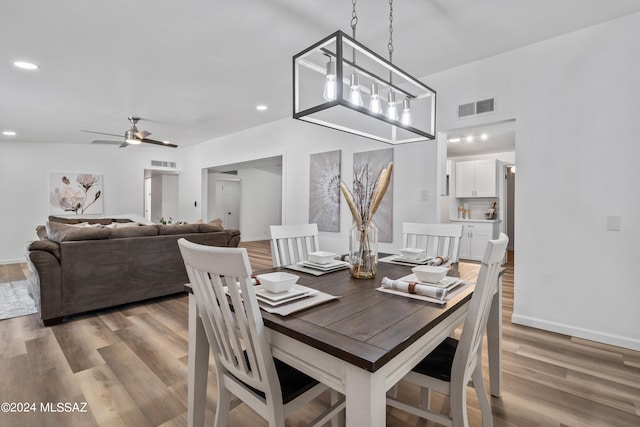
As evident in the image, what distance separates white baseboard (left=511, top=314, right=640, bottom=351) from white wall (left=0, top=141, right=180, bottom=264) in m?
7.87

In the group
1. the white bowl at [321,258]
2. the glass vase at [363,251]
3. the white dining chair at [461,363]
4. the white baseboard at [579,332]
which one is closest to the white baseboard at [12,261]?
the white bowl at [321,258]

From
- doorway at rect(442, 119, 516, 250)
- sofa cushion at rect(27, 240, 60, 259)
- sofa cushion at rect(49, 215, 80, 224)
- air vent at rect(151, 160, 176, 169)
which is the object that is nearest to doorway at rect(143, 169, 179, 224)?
air vent at rect(151, 160, 176, 169)

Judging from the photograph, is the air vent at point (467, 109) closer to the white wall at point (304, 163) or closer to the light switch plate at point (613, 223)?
the white wall at point (304, 163)

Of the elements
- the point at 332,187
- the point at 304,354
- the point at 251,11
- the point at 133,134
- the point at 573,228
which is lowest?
the point at 304,354

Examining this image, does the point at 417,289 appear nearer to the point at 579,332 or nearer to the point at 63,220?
the point at 579,332

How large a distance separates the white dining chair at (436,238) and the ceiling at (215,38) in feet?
5.30


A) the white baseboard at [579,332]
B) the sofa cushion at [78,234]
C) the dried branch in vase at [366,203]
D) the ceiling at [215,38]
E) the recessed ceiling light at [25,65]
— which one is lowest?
the white baseboard at [579,332]

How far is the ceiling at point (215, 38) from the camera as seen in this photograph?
222cm

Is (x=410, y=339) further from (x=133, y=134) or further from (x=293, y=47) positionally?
(x=133, y=134)

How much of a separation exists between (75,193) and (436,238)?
24.5 feet

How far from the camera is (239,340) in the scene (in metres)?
0.99

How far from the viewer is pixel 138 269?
3.40 meters

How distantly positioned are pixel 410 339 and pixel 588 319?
263 cm

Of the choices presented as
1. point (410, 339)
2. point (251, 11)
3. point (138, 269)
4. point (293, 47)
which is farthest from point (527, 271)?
point (138, 269)
